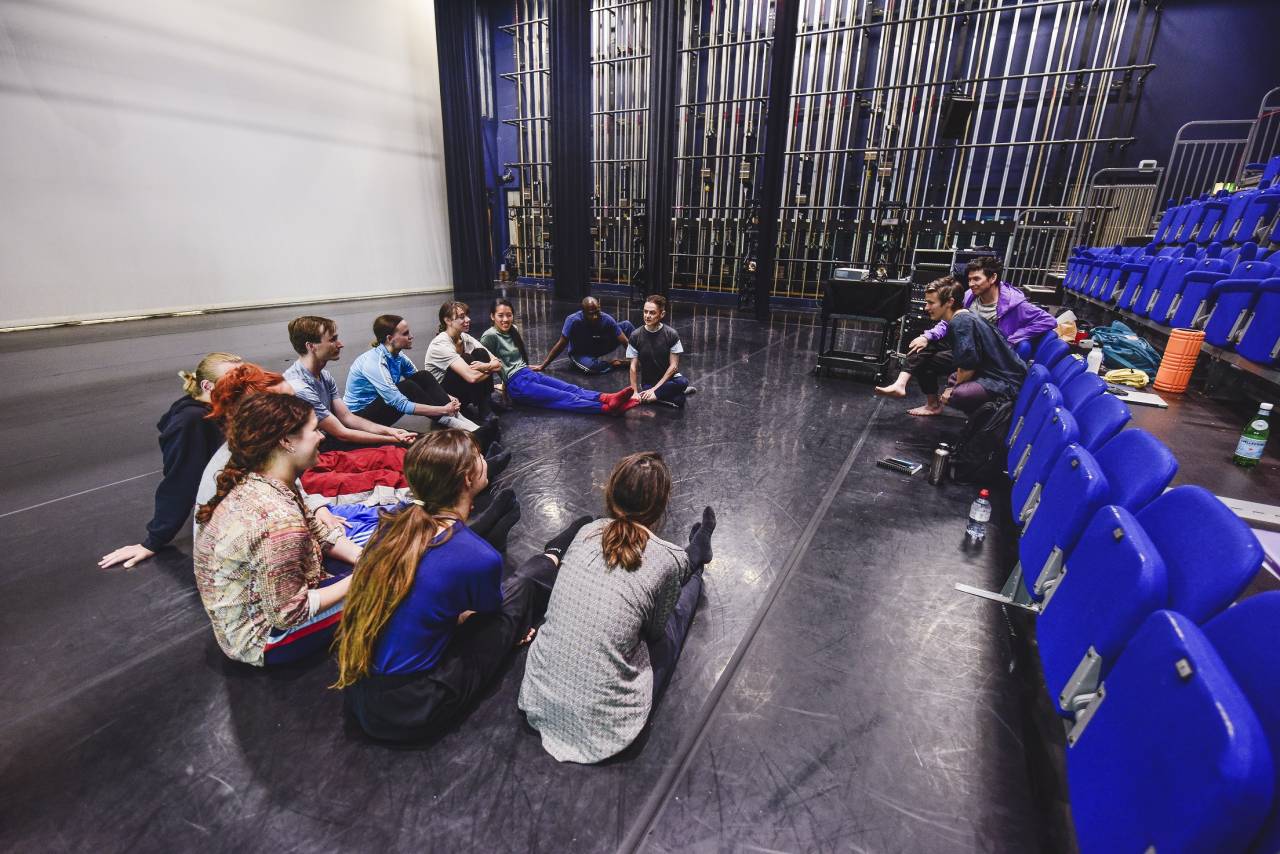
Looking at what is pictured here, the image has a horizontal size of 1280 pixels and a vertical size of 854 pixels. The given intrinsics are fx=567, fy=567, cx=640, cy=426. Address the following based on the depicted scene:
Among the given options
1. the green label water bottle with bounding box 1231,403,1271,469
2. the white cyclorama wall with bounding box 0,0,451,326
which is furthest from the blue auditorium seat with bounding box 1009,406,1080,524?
the white cyclorama wall with bounding box 0,0,451,326

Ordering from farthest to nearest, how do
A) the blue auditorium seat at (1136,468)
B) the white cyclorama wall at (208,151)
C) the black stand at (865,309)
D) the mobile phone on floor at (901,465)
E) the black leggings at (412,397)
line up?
1. the white cyclorama wall at (208,151)
2. the black stand at (865,309)
3. the black leggings at (412,397)
4. the mobile phone on floor at (901,465)
5. the blue auditorium seat at (1136,468)

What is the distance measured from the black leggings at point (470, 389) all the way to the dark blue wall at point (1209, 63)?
9.94 metres

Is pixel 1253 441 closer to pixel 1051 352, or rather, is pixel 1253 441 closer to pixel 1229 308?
pixel 1051 352

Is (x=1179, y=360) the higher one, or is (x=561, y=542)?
(x=1179, y=360)

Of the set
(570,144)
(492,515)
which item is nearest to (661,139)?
(570,144)

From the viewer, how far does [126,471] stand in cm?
305

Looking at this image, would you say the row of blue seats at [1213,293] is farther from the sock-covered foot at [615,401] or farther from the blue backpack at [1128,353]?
the sock-covered foot at [615,401]

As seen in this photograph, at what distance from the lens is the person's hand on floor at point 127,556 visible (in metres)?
2.17

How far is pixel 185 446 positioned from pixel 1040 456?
303 centimetres

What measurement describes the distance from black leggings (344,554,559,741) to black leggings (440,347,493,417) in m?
2.38

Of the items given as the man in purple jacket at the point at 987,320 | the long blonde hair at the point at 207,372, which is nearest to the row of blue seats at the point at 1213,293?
the man in purple jacket at the point at 987,320

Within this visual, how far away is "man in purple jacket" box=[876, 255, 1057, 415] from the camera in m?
3.90

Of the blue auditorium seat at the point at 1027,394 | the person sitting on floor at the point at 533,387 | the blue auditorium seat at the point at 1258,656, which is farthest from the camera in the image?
the person sitting on floor at the point at 533,387

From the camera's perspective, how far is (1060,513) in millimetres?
1503
